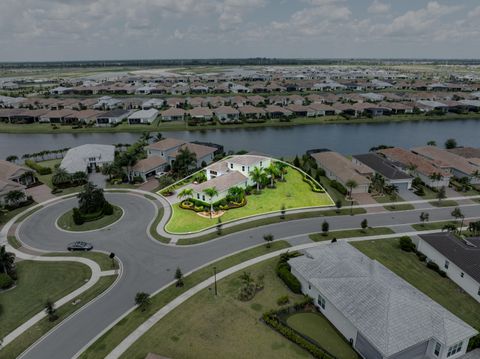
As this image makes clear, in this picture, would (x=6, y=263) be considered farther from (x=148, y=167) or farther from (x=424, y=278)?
(x=424, y=278)

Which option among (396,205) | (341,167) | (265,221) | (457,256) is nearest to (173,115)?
(341,167)

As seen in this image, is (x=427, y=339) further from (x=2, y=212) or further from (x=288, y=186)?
(x=2, y=212)

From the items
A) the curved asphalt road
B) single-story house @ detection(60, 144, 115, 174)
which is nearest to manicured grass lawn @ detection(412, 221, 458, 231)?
the curved asphalt road

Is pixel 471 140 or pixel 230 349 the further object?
pixel 471 140

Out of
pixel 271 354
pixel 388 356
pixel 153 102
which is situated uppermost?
pixel 153 102

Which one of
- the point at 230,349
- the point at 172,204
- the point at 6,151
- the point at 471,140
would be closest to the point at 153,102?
the point at 6,151

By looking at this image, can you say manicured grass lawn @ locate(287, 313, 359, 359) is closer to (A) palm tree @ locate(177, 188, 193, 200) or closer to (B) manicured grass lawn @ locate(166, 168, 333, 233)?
(B) manicured grass lawn @ locate(166, 168, 333, 233)
